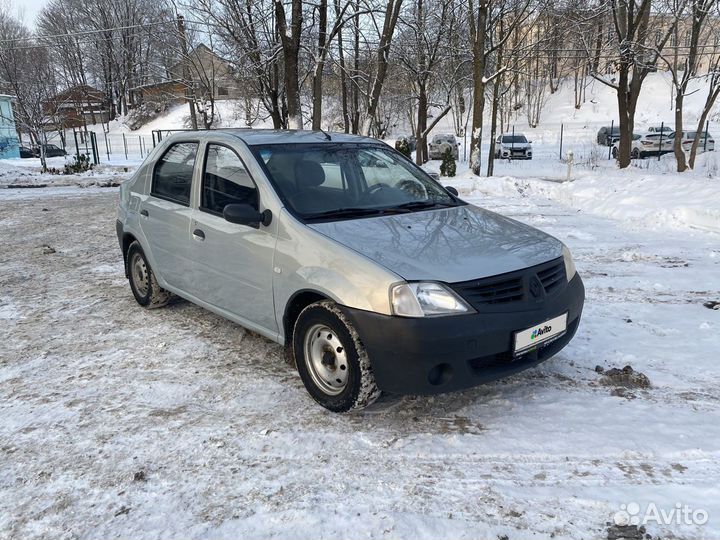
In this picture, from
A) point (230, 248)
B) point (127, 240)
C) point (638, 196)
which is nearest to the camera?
point (230, 248)

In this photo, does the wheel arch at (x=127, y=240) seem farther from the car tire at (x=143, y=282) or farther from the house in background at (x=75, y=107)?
the house in background at (x=75, y=107)

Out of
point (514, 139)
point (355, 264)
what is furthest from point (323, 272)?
point (514, 139)

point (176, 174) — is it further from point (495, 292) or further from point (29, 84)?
point (29, 84)

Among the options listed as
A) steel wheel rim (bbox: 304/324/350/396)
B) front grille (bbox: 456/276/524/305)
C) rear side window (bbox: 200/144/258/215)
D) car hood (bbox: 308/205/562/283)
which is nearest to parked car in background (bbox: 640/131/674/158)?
car hood (bbox: 308/205/562/283)

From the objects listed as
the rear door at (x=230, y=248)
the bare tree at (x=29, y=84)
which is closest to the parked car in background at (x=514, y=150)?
the bare tree at (x=29, y=84)

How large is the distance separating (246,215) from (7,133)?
41.7m

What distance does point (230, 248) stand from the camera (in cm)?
404

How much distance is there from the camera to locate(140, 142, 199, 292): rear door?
4617 mm

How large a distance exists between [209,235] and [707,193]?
345 inches

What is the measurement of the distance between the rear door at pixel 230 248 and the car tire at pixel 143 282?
1.06 meters

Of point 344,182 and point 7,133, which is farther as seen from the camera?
point 7,133

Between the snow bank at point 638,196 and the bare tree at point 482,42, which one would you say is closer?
the snow bank at point 638,196

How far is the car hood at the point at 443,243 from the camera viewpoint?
3100 mm

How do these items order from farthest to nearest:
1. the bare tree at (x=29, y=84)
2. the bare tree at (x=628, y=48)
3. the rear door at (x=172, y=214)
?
the bare tree at (x=29, y=84), the bare tree at (x=628, y=48), the rear door at (x=172, y=214)
